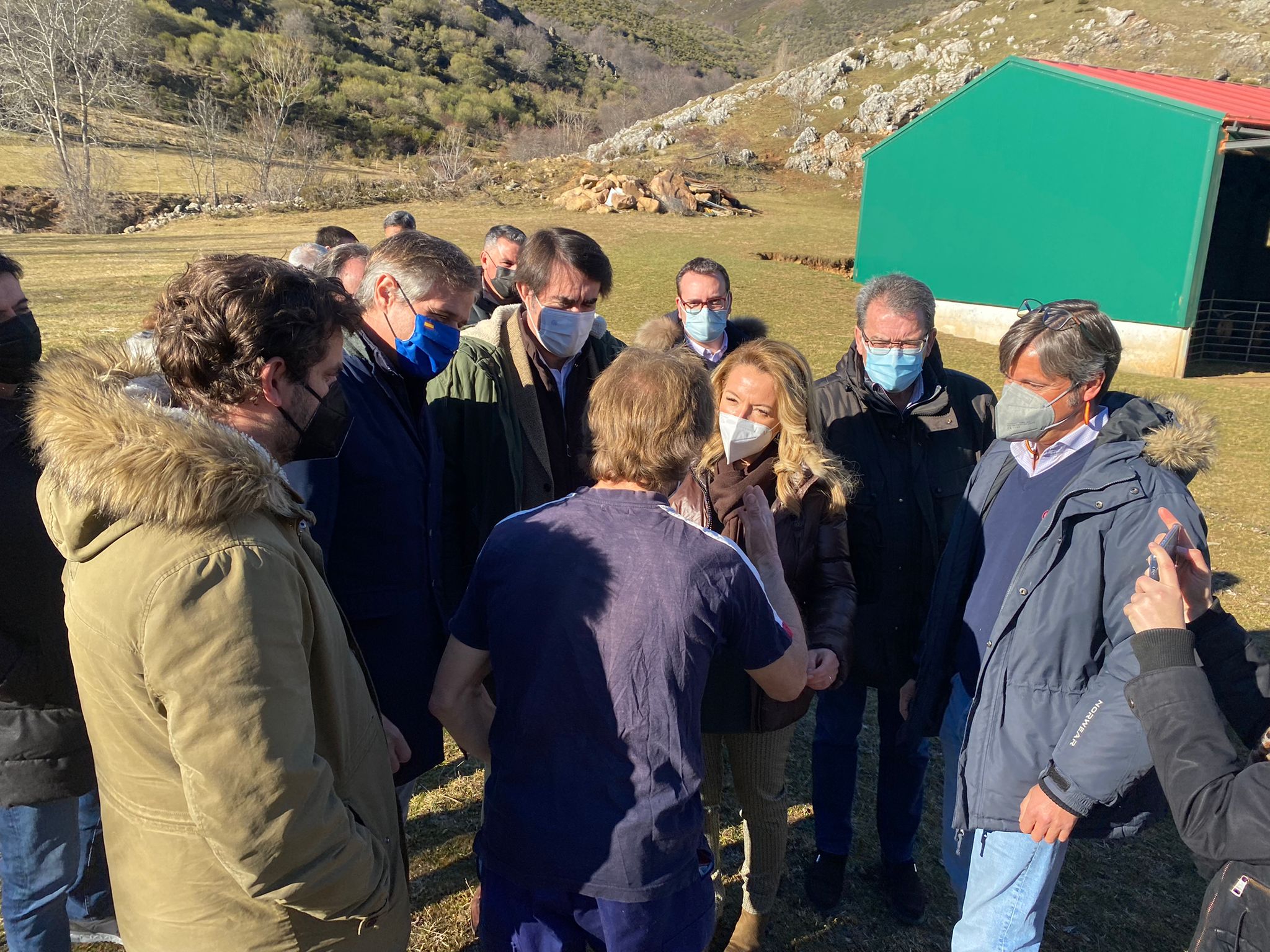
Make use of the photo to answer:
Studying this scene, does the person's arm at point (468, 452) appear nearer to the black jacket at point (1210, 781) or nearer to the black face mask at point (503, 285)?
the black jacket at point (1210, 781)

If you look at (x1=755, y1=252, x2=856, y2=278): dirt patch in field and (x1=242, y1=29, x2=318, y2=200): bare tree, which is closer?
(x1=755, y1=252, x2=856, y2=278): dirt patch in field

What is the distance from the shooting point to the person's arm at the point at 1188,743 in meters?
1.59

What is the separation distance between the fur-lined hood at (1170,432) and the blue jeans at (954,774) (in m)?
0.94

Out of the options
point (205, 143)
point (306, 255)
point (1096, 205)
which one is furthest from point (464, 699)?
point (205, 143)

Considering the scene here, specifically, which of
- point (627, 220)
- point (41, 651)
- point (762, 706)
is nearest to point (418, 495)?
point (41, 651)

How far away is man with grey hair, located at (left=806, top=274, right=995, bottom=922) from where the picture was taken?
3152 mm

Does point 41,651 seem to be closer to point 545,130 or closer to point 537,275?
point 537,275

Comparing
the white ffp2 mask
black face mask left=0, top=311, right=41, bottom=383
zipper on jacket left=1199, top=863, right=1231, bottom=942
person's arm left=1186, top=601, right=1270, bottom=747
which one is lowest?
zipper on jacket left=1199, top=863, right=1231, bottom=942

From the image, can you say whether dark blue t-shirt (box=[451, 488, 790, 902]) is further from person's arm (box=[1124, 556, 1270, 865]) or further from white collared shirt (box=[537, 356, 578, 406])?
white collared shirt (box=[537, 356, 578, 406])

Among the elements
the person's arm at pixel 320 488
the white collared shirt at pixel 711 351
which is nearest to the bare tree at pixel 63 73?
the white collared shirt at pixel 711 351

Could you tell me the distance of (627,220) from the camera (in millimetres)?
25250

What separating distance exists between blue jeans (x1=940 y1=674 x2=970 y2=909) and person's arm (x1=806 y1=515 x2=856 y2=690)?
1.25 ft

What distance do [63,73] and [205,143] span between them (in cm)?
581

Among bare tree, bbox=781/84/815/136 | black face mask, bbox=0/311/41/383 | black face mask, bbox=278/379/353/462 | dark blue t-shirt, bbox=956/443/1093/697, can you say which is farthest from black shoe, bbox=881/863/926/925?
bare tree, bbox=781/84/815/136
